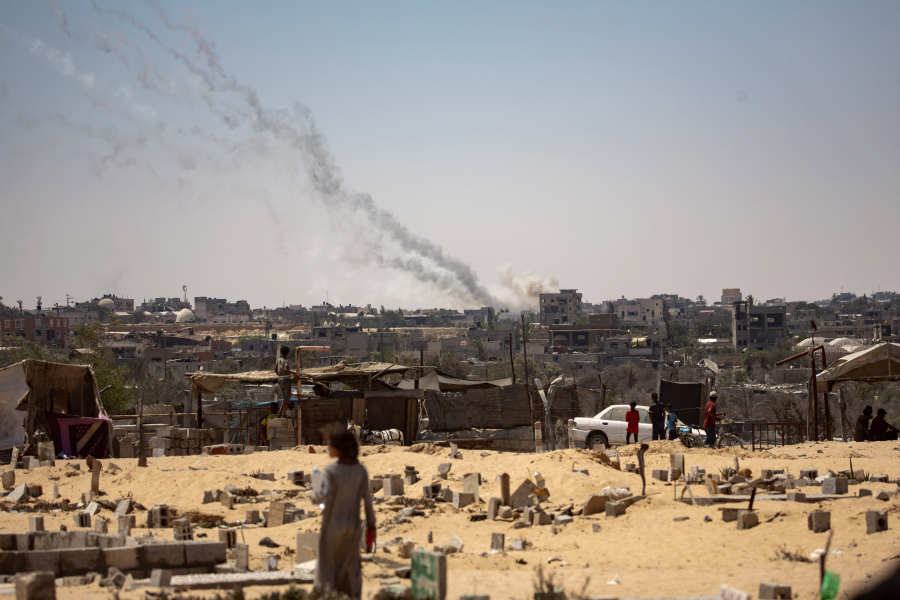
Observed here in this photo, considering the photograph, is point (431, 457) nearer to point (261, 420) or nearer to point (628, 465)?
point (628, 465)

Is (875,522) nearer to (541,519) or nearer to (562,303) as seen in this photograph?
(541,519)

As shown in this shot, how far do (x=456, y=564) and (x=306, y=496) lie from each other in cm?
472

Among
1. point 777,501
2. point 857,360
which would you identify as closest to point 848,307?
point 857,360

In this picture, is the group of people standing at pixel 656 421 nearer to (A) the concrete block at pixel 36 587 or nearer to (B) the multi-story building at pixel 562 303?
(A) the concrete block at pixel 36 587

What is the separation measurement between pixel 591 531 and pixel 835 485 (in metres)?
3.18

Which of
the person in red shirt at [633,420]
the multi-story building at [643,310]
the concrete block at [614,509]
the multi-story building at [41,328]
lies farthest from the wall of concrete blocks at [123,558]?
the multi-story building at [643,310]

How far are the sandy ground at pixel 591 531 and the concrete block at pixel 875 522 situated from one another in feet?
0.30

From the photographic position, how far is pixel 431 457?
14008 mm

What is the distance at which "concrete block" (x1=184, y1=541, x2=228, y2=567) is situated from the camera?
7078mm

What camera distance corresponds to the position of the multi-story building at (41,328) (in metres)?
88.1

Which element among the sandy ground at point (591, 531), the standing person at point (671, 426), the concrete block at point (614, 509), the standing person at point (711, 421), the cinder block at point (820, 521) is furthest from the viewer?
the standing person at point (671, 426)

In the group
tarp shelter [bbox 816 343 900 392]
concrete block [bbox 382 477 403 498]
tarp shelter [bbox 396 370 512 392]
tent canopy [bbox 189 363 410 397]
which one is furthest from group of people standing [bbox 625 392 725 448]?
concrete block [bbox 382 477 403 498]

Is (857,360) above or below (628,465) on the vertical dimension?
above

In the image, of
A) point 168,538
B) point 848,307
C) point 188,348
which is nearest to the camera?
point 168,538
